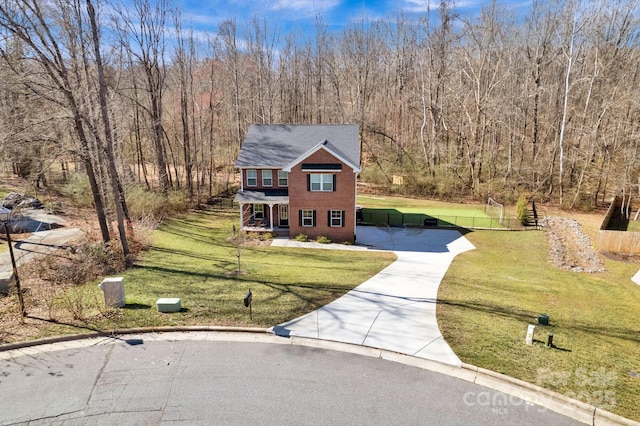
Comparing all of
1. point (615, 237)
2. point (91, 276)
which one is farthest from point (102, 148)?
point (615, 237)

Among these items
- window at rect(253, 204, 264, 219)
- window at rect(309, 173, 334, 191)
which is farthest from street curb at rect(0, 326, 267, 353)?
window at rect(253, 204, 264, 219)

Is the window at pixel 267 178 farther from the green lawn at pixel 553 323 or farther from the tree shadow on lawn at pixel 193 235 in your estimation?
the green lawn at pixel 553 323

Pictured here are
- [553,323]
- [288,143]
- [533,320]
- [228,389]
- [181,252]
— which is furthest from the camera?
[288,143]

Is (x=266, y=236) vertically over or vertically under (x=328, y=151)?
under

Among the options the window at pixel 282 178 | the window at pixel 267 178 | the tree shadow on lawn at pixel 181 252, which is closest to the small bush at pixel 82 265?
the tree shadow on lawn at pixel 181 252

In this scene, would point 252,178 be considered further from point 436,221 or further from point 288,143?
point 436,221

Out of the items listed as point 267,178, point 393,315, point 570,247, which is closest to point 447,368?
point 393,315
